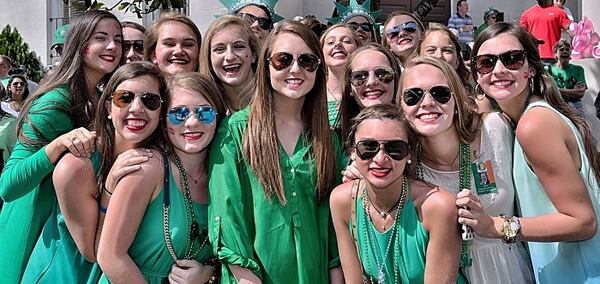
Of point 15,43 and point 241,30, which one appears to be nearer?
point 241,30

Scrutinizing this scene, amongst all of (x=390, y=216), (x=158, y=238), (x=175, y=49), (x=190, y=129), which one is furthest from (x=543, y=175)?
(x=175, y=49)

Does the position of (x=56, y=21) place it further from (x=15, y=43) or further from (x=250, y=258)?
(x=250, y=258)

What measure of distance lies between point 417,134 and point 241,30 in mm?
1634

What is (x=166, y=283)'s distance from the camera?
137 inches

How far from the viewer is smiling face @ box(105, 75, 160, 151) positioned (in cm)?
352

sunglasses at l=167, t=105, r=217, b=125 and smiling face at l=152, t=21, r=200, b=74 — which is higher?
smiling face at l=152, t=21, r=200, b=74

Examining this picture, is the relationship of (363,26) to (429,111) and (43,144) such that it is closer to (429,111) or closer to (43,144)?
(429,111)

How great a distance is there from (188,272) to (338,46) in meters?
2.08

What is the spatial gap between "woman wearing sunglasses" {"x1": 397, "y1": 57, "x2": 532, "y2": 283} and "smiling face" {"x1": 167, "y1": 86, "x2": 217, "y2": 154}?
0.99 m

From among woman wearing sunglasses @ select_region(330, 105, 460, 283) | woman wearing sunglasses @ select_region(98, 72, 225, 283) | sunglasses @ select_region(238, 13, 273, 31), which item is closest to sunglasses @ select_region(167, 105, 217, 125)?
woman wearing sunglasses @ select_region(98, 72, 225, 283)

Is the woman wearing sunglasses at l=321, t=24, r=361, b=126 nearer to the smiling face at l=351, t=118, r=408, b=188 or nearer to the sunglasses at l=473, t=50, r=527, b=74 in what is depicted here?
the sunglasses at l=473, t=50, r=527, b=74

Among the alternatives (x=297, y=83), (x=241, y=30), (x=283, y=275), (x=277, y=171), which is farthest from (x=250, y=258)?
(x=241, y=30)

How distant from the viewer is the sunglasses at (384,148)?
3.19 m

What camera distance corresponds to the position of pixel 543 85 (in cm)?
363
